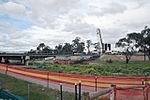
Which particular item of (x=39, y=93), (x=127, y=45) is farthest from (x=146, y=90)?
(x=127, y=45)

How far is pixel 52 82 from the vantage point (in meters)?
28.8

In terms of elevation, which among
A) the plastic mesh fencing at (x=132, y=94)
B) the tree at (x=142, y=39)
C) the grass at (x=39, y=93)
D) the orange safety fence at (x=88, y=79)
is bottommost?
the grass at (x=39, y=93)

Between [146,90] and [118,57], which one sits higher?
[118,57]

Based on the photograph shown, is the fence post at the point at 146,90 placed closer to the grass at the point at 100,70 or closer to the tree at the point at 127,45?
the grass at the point at 100,70

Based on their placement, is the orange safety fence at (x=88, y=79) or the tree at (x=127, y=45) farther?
the tree at (x=127, y=45)

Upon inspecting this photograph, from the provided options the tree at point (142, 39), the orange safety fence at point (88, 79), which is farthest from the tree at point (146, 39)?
the orange safety fence at point (88, 79)

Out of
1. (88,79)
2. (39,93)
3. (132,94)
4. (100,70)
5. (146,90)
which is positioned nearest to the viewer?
(146,90)

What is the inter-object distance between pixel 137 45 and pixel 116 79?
116 metres

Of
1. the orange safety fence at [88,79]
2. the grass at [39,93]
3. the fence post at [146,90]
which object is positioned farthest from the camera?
the orange safety fence at [88,79]

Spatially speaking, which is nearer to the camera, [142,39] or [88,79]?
[88,79]

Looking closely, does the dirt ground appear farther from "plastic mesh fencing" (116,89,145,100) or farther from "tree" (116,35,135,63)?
"plastic mesh fencing" (116,89,145,100)

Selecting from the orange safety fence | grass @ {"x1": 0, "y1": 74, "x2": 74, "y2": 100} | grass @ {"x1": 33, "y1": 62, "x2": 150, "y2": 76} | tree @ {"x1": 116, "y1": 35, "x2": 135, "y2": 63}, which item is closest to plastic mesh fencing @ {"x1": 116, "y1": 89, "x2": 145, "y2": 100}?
grass @ {"x1": 0, "y1": 74, "x2": 74, "y2": 100}

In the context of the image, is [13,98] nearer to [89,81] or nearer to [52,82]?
[89,81]

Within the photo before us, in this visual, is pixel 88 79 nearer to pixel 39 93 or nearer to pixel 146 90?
pixel 39 93
